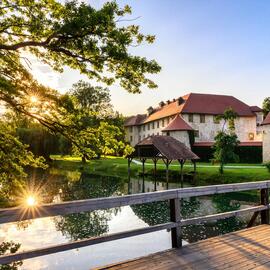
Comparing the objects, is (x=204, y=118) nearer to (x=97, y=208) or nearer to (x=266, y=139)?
(x=266, y=139)

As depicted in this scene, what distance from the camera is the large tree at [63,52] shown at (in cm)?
834

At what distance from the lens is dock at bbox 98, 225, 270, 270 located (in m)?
4.78

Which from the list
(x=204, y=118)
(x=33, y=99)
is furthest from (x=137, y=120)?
(x=33, y=99)

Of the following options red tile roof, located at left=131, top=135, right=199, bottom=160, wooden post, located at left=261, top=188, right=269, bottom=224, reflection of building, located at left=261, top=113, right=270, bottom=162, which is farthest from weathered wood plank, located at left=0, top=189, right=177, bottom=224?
reflection of building, located at left=261, top=113, right=270, bottom=162

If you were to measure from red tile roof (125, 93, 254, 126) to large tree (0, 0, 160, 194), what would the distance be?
156ft

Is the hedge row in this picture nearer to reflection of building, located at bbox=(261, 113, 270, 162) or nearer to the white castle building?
reflection of building, located at bbox=(261, 113, 270, 162)

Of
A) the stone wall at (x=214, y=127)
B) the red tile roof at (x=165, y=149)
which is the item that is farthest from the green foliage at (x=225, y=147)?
the stone wall at (x=214, y=127)

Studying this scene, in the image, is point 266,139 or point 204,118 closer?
point 266,139

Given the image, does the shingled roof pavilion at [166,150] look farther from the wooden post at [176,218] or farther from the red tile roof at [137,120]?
the red tile roof at [137,120]

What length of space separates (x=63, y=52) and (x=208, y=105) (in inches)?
2111

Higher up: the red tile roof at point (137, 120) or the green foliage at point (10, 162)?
the red tile roof at point (137, 120)

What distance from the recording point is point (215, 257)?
521 centimetres

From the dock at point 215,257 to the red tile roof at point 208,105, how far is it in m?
50.9

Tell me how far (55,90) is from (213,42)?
9.24 m
